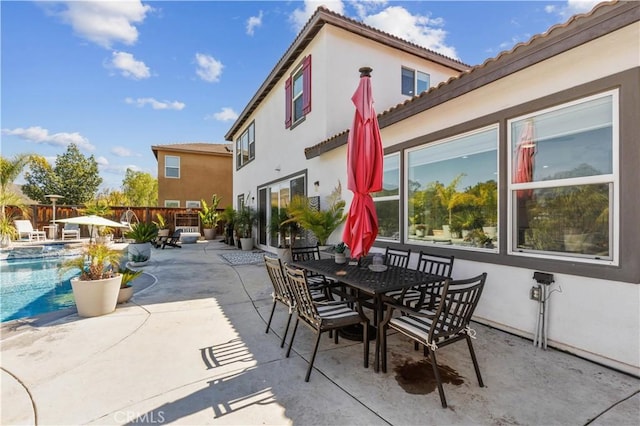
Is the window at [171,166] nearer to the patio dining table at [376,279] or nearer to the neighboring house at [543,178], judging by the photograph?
the neighboring house at [543,178]

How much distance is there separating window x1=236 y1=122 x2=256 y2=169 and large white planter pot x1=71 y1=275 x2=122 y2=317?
35.5 feet

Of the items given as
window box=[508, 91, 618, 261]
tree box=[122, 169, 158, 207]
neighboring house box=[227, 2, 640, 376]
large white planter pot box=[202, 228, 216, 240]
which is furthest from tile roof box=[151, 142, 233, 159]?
window box=[508, 91, 618, 261]

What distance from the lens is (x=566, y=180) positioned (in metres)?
3.64

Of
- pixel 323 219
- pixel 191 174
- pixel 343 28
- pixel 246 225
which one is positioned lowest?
pixel 246 225

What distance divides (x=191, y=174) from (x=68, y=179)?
722 inches

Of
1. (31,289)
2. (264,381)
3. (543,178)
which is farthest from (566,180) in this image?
(31,289)

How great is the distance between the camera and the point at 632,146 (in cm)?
295

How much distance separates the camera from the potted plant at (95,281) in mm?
4812

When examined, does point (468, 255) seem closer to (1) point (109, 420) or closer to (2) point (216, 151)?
(1) point (109, 420)

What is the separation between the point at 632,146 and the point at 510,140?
1356 millimetres

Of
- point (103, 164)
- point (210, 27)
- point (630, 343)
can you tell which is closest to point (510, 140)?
point (630, 343)

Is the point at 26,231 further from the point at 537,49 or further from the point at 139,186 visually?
the point at 537,49

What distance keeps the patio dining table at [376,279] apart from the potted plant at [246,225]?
379 inches

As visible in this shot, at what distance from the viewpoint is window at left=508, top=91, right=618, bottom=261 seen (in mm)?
3273
